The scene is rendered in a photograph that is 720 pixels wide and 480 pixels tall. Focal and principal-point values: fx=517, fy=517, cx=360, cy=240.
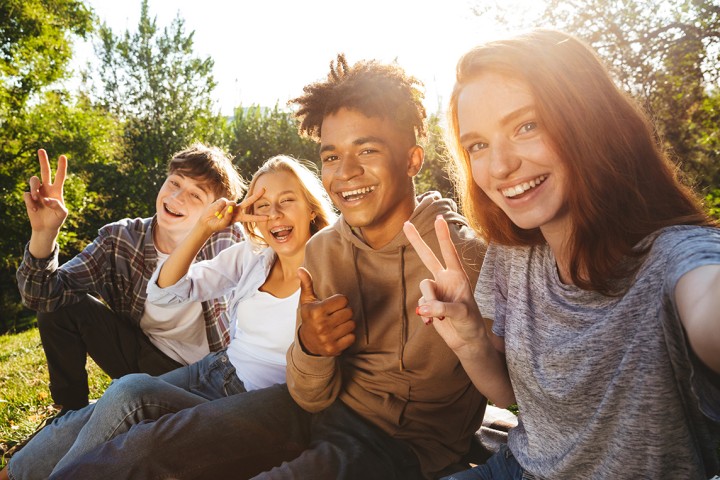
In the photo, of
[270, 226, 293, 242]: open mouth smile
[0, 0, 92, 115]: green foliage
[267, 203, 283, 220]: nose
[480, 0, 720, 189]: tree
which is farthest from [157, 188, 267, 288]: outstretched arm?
[0, 0, 92, 115]: green foliage

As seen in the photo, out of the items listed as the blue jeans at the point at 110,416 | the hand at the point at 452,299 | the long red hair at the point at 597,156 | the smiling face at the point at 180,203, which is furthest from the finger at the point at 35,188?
the long red hair at the point at 597,156

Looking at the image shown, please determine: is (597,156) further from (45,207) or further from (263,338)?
(45,207)

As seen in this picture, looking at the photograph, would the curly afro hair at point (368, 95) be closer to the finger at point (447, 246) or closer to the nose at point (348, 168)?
the nose at point (348, 168)

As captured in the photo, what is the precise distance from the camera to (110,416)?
2.32 metres

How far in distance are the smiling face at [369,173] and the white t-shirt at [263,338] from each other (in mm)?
677

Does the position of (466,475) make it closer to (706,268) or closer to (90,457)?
(706,268)

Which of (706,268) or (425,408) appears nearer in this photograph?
(706,268)

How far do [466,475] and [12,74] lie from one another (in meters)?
19.2

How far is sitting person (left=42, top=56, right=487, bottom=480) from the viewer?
7.04 ft

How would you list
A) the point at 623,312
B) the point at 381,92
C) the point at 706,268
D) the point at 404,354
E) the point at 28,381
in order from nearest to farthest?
the point at 706,268 < the point at 623,312 < the point at 404,354 < the point at 381,92 < the point at 28,381

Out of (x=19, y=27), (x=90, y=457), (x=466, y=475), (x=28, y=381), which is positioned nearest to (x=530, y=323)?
(x=466, y=475)

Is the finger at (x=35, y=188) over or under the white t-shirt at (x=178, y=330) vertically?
over

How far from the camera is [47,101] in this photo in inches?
676

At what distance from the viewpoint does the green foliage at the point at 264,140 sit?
17750 mm
